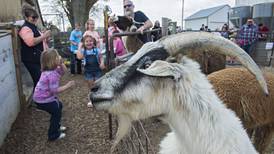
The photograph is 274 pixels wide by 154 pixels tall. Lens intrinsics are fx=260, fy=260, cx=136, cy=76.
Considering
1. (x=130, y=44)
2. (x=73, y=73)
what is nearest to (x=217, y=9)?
(x=73, y=73)

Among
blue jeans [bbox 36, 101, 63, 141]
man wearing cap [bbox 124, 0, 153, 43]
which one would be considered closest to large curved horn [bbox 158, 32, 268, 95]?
man wearing cap [bbox 124, 0, 153, 43]

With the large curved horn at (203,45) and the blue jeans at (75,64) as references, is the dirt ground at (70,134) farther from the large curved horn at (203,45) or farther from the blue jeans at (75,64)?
the blue jeans at (75,64)

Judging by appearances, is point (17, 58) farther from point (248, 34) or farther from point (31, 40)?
point (248, 34)

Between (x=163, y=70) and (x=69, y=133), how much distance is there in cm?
324

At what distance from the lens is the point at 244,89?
2945 mm

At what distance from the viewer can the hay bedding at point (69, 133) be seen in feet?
12.3

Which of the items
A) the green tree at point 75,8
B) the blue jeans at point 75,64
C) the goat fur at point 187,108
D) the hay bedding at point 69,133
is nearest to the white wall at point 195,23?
the green tree at point 75,8

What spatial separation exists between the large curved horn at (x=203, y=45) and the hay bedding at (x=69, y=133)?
248cm

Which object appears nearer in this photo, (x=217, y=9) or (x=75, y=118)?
(x=75, y=118)

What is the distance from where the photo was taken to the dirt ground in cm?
373

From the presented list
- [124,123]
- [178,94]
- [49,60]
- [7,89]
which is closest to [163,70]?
[178,94]

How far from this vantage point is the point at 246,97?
2930 mm

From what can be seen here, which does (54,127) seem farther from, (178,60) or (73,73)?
(73,73)

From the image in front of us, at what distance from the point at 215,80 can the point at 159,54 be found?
172 cm
